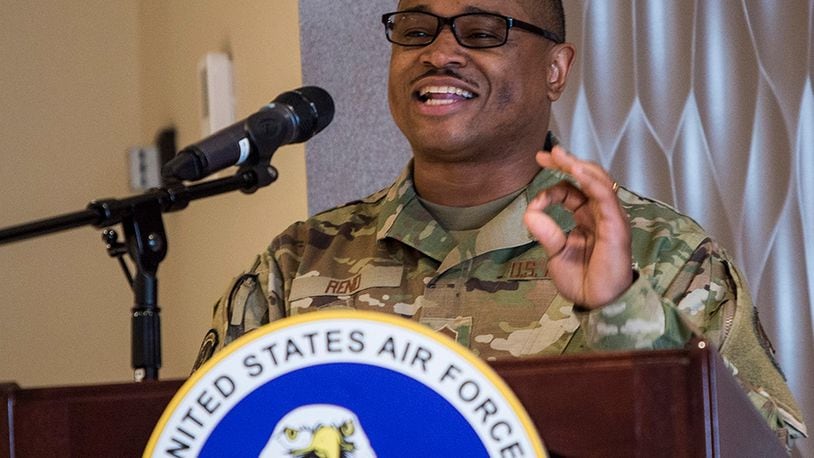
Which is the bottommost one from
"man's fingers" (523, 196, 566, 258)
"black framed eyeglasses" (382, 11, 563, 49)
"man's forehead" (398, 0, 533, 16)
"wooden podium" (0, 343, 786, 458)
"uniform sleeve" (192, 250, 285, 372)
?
"uniform sleeve" (192, 250, 285, 372)

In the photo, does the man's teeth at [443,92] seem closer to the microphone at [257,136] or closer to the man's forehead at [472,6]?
the man's forehead at [472,6]

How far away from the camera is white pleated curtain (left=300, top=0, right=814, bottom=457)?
2539mm

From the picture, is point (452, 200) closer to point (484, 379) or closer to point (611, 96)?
point (611, 96)

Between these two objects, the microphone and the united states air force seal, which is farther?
the microphone

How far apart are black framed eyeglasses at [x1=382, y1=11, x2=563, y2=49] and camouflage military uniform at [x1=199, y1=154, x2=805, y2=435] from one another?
0.22 metres

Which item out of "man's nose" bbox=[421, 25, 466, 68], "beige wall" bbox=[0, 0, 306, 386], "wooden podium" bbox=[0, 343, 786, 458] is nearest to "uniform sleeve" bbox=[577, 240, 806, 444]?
"wooden podium" bbox=[0, 343, 786, 458]

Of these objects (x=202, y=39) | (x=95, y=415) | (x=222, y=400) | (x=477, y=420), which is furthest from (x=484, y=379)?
(x=202, y=39)

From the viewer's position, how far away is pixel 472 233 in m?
1.88

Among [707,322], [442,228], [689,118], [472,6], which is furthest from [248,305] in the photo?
[689,118]

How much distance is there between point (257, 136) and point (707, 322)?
1.99ft

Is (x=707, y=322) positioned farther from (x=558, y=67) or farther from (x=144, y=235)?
(x=144, y=235)

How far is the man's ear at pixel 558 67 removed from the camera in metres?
1.97

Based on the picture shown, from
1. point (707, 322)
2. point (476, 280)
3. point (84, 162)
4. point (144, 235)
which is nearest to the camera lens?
point (144, 235)

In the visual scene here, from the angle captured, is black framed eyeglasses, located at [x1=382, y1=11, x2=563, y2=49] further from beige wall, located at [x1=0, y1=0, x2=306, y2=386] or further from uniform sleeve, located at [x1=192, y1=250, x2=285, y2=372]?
beige wall, located at [x1=0, y1=0, x2=306, y2=386]
